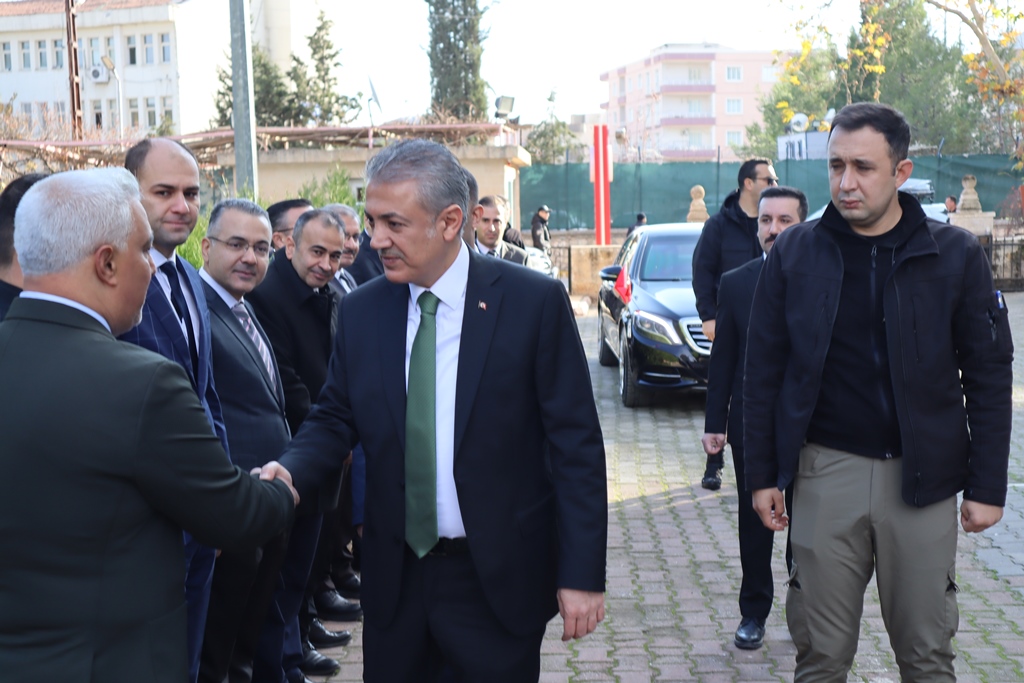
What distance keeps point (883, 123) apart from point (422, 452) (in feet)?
6.26

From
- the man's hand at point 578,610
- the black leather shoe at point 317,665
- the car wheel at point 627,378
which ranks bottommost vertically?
the black leather shoe at point 317,665

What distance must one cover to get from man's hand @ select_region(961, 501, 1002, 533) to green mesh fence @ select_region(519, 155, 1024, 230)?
31303 mm

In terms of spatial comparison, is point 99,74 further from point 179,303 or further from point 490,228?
point 179,303

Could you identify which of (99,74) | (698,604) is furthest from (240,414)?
(99,74)

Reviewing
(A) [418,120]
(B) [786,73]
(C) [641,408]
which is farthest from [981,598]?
(A) [418,120]

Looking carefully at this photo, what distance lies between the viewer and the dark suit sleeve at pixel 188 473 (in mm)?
2422

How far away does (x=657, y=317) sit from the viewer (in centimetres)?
1162

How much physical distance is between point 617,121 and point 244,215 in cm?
15902

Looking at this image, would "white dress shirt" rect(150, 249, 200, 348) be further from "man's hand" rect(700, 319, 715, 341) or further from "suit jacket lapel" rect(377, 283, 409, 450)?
"man's hand" rect(700, 319, 715, 341)

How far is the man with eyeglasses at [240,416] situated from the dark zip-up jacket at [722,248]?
4.19m

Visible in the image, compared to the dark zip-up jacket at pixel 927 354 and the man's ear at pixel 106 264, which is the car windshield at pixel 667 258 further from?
the man's ear at pixel 106 264

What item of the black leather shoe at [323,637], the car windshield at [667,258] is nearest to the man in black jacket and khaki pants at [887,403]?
the black leather shoe at [323,637]

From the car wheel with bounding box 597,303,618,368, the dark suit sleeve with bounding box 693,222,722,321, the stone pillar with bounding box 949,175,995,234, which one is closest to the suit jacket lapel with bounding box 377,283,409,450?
the dark suit sleeve with bounding box 693,222,722,321

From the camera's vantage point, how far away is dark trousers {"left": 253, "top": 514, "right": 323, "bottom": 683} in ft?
15.5
